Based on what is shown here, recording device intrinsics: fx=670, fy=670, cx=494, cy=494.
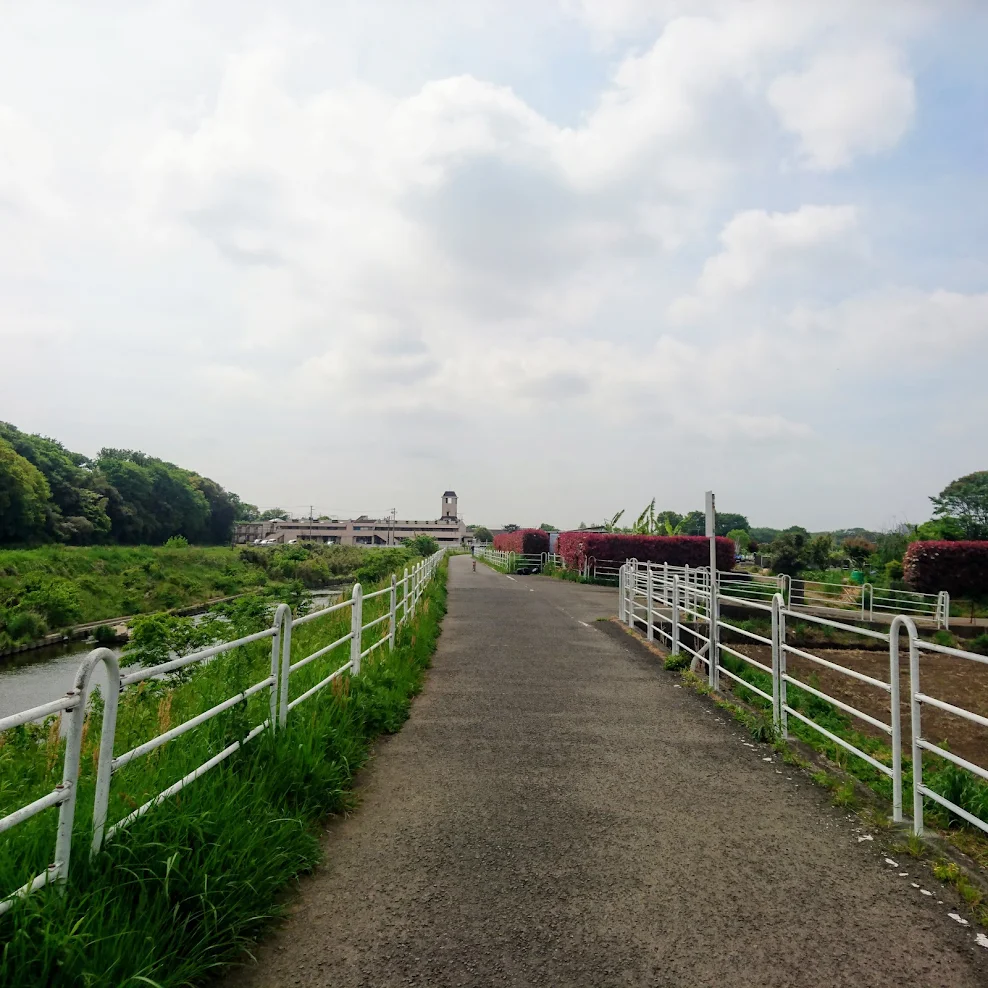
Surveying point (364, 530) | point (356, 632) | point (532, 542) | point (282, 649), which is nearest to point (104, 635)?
point (356, 632)

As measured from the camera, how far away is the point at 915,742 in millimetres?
3807

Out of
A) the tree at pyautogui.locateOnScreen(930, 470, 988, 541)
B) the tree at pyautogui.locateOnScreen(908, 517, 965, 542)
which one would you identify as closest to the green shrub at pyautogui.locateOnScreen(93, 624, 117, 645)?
the tree at pyautogui.locateOnScreen(908, 517, 965, 542)

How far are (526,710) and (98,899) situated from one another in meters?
4.79

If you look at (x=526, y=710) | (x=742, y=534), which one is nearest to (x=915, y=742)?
(x=526, y=710)

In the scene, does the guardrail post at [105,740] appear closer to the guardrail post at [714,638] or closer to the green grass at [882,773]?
the green grass at [882,773]

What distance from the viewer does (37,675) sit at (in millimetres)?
19484

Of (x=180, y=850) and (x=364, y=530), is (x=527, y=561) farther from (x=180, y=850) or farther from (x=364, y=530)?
(x=364, y=530)

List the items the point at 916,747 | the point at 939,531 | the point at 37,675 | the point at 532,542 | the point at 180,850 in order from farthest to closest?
the point at 532,542
the point at 939,531
the point at 37,675
the point at 916,747
the point at 180,850

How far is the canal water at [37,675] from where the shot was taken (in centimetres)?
1595

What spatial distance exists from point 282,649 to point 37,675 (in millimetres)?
19200

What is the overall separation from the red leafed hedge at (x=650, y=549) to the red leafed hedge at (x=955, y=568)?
806cm

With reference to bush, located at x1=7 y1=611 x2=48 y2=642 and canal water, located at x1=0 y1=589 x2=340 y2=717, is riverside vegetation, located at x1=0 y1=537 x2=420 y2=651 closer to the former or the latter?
bush, located at x1=7 y1=611 x2=48 y2=642

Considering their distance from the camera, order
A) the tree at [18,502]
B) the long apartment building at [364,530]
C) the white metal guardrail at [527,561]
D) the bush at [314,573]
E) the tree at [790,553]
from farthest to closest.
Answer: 1. the long apartment building at [364,530]
2. the bush at [314,573]
3. the tree at [18,502]
4. the white metal guardrail at [527,561]
5. the tree at [790,553]

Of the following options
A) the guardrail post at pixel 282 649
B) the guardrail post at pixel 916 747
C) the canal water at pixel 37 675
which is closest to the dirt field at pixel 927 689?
the guardrail post at pixel 916 747
